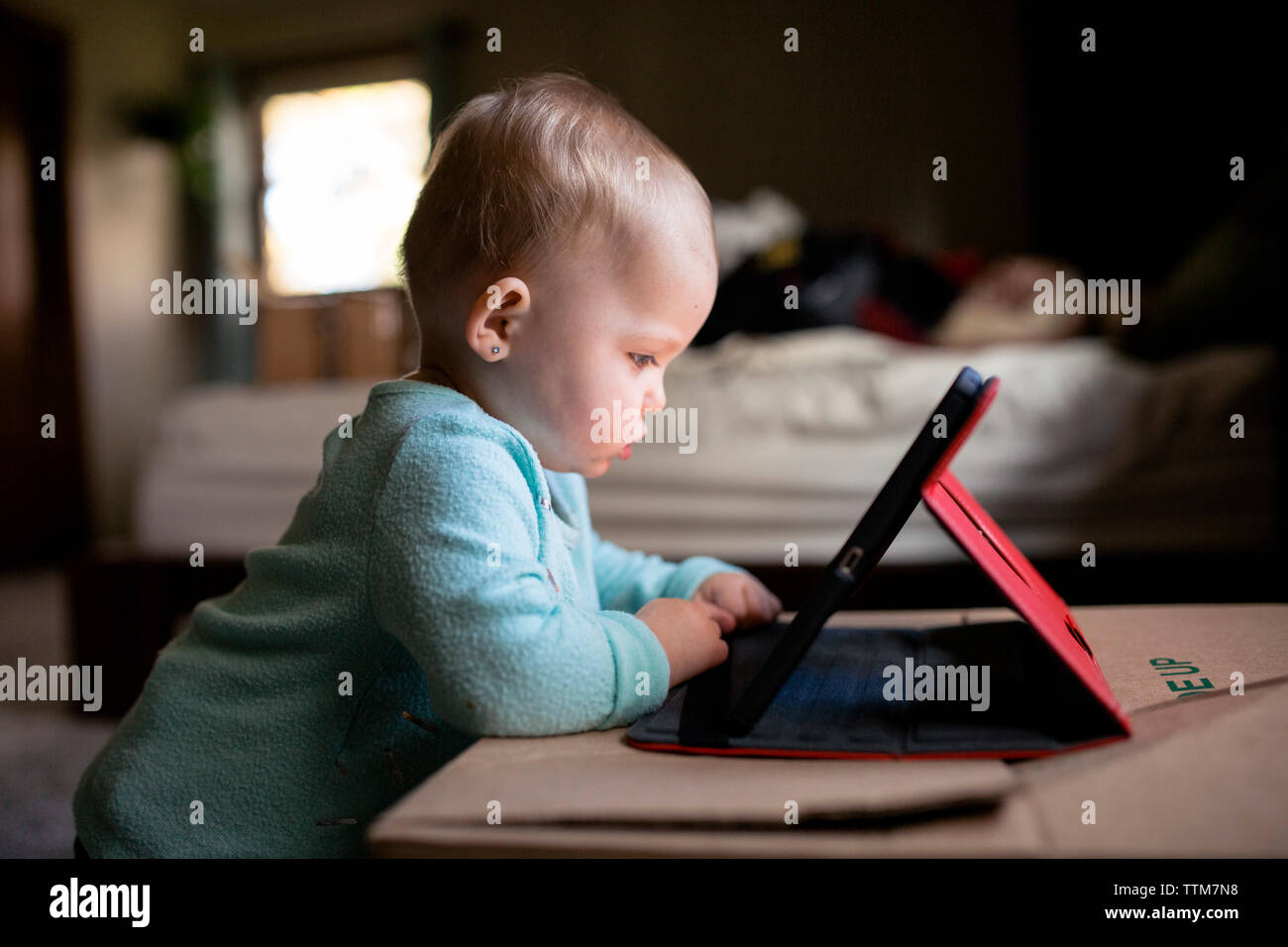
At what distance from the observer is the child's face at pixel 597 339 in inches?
22.5

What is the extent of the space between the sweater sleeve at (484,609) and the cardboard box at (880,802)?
1.4 inches

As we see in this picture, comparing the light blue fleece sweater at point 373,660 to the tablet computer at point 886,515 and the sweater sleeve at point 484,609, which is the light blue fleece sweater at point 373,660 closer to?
the sweater sleeve at point 484,609

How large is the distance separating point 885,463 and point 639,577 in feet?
2.36

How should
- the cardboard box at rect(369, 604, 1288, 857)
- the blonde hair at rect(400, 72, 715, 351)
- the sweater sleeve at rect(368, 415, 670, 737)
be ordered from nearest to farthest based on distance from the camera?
the cardboard box at rect(369, 604, 1288, 857)
the sweater sleeve at rect(368, 415, 670, 737)
the blonde hair at rect(400, 72, 715, 351)

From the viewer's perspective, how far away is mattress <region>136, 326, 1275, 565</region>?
4.25ft

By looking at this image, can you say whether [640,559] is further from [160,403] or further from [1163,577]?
[160,403]

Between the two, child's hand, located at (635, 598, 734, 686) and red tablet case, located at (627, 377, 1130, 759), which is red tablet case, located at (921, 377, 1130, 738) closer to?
red tablet case, located at (627, 377, 1130, 759)

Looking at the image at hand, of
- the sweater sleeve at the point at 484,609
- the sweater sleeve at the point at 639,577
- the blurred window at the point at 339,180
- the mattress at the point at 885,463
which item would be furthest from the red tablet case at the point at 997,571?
the blurred window at the point at 339,180

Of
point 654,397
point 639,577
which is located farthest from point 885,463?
point 654,397

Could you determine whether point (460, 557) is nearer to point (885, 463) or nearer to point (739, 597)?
point (739, 597)

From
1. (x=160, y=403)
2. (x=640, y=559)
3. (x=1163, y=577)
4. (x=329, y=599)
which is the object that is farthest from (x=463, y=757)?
(x=160, y=403)

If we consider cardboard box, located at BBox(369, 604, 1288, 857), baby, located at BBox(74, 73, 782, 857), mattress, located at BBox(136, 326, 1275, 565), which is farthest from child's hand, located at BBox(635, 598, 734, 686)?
mattress, located at BBox(136, 326, 1275, 565)

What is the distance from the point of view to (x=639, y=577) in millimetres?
767

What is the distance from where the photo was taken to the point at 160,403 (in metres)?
4.23
